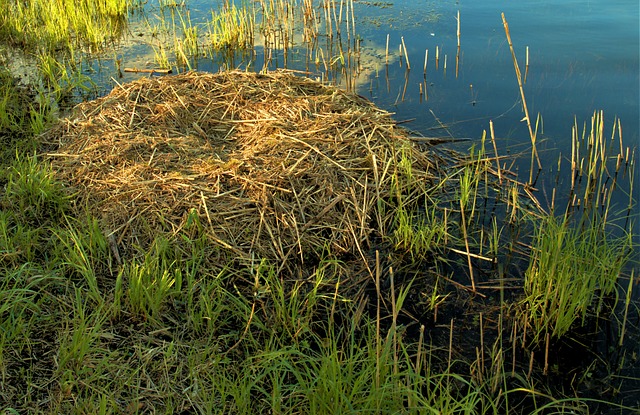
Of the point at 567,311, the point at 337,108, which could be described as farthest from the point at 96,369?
the point at 337,108

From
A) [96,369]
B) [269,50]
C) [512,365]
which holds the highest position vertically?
[269,50]

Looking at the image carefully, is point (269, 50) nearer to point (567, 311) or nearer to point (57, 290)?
point (57, 290)

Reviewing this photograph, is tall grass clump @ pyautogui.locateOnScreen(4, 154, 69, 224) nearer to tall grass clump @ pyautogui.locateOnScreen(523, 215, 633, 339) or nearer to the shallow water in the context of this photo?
the shallow water

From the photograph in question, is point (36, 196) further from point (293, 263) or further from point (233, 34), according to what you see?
point (233, 34)

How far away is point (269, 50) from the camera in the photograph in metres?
6.62

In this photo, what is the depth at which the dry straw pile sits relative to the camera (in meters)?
3.52

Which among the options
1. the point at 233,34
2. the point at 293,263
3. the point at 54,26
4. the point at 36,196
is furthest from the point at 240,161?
the point at 54,26

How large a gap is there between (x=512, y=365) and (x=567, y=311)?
0.41 m

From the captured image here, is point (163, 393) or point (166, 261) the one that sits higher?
point (166, 261)

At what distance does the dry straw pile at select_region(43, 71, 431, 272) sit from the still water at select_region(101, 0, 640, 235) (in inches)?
33.9

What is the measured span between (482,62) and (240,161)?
10.9ft

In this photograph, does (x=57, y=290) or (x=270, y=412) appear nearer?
(x=270, y=412)

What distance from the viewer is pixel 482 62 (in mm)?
6090

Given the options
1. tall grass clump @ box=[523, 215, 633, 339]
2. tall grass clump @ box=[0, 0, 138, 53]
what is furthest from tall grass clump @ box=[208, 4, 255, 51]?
tall grass clump @ box=[523, 215, 633, 339]
